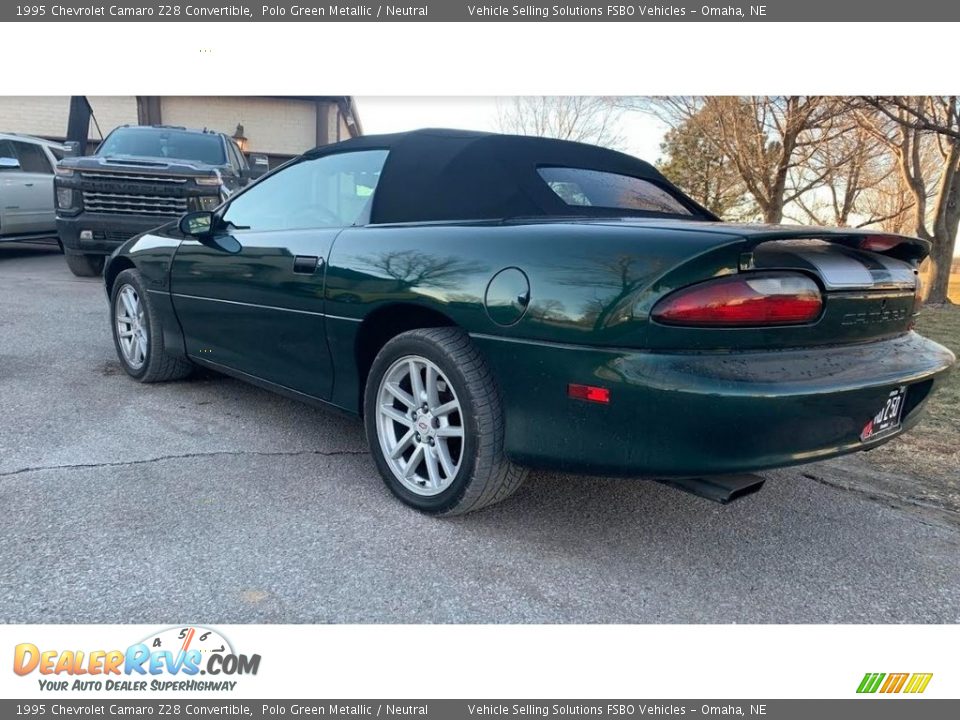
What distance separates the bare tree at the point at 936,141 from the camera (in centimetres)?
1091

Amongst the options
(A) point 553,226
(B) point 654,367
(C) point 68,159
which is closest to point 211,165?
(C) point 68,159

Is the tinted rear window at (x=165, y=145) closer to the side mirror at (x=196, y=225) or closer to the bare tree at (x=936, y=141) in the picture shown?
the side mirror at (x=196, y=225)

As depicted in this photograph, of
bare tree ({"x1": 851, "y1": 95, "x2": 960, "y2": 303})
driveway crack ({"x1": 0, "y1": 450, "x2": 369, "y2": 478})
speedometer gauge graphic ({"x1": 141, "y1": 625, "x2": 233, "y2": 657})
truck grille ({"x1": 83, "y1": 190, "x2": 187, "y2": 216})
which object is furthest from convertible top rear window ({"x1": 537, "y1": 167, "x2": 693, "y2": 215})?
bare tree ({"x1": 851, "y1": 95, "x2": 960, "y2": 303})

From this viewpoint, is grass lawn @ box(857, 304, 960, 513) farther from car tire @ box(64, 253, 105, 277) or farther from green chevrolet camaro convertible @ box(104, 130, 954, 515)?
car tire @ box(64, 253, 105, 277)

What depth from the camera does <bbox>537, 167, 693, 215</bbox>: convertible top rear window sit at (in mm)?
3086

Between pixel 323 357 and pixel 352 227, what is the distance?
22.9 inches

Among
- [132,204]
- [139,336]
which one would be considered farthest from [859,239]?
[132,204]

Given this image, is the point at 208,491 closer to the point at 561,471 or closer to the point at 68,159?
the point at 561,471

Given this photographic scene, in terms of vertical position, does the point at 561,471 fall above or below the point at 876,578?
above

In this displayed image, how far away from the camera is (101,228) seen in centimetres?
793

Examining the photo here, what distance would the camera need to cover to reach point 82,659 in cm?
201

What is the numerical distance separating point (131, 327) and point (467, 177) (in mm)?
2791

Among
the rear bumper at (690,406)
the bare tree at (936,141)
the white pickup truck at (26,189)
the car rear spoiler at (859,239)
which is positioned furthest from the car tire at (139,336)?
the bare tree at (936,141)

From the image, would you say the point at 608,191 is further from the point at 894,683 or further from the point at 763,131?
the point at 763,131
